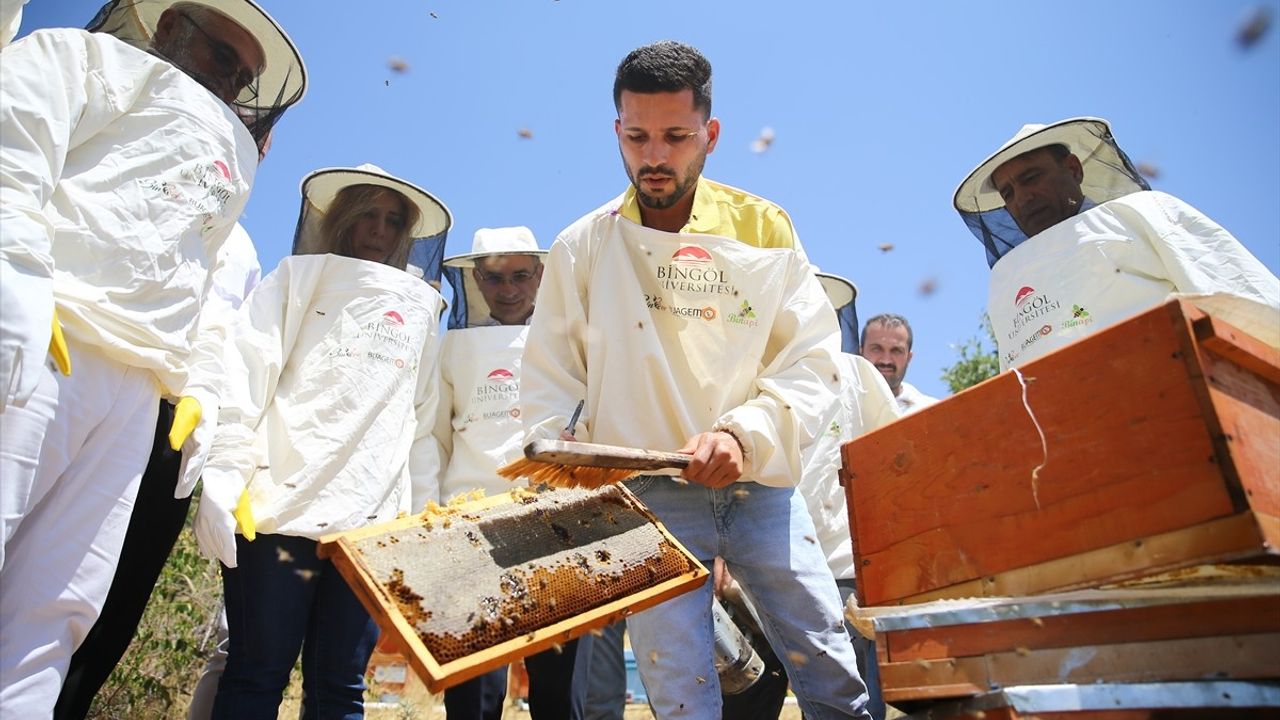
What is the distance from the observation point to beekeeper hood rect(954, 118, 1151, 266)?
3803mm

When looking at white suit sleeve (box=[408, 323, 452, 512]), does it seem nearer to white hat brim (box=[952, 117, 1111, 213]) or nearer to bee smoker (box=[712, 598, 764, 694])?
bee smoker (box=[712, 598, 764, 694])

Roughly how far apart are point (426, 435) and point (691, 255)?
2.17 meters

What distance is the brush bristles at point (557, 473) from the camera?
7.41ft

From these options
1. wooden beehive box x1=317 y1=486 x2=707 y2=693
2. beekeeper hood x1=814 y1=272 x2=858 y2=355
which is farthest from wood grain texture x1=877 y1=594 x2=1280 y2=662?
beekeeper hood x1=814 y1=272 x2=858 y2=355

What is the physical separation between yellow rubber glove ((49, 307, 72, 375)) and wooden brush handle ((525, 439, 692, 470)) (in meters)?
1.27

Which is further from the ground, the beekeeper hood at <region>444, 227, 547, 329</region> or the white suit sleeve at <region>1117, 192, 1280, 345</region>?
the beekeeper hood at <region>444, 227, 547, 329</region>

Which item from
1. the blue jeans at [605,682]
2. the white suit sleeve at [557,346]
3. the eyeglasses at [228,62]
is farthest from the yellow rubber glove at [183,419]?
the blue jeans at [605,682]

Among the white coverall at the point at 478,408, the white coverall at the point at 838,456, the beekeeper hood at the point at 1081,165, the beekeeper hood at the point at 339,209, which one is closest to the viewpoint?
the beekeeper hood at the point at 1081,165

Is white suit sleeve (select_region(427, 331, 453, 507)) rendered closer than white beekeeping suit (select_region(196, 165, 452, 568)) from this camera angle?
No

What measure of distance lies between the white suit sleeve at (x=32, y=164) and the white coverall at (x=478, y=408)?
2255 mm

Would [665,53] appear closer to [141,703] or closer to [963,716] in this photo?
[963,716]

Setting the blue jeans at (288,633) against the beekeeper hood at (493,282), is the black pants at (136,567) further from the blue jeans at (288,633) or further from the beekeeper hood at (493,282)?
the beekeeper hood at (493,282)

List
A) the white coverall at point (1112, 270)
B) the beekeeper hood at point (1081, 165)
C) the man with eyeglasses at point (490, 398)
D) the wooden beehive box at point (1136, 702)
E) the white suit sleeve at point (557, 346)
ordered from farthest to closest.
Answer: the beekeeper hood at point (1081, 165) < the man with eyeglasses at point (490, 398) < the white coverall at point (1112, 270) < the white suit sleeve at point (557, 346) < the wooden beehive box at point (1136, 702)

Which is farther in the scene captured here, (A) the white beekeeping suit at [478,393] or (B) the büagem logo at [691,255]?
(A) the white beekeeping suit at [478,393]
